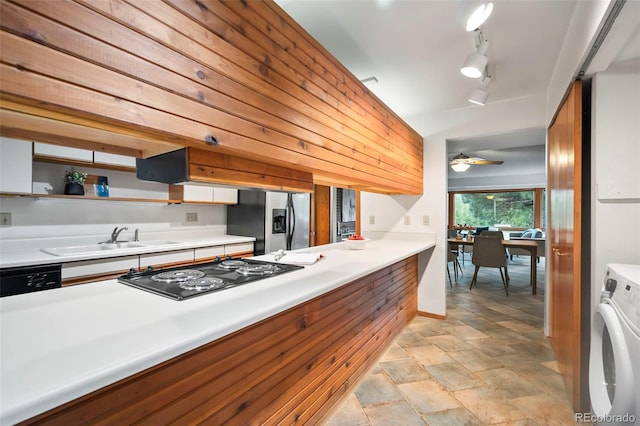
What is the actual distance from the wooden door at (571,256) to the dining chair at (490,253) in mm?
2466

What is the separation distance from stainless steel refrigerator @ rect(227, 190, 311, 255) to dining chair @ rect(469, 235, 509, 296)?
2816 millimetres

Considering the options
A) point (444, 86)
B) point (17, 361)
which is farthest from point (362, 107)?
point (17, 361)

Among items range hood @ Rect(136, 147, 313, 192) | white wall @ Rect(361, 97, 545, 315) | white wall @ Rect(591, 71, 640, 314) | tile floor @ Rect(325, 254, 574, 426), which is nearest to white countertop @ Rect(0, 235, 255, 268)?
range hood @ Rect(136, 147, 313, 192)

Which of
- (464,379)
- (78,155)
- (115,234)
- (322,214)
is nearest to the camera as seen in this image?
(464,379)

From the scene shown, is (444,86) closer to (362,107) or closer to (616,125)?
(362,107)

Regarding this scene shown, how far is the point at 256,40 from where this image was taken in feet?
3.95

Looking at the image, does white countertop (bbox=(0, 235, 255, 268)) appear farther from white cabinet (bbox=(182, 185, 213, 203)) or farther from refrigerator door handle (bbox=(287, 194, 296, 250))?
refrigerator door handle (bbox=(287, 194, 296, 250))

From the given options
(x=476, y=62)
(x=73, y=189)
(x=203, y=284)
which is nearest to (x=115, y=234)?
(x=73, y=189)

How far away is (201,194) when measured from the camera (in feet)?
11.7

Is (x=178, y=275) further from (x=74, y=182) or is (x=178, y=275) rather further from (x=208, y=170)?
(x=74, y=182)

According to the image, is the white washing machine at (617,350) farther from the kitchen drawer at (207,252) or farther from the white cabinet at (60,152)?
the white cabinet at (60,152)

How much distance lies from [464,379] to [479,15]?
7.92 ft

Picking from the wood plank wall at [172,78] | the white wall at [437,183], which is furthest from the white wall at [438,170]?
the wood plank wall at [172,78]

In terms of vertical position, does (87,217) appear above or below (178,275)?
above
